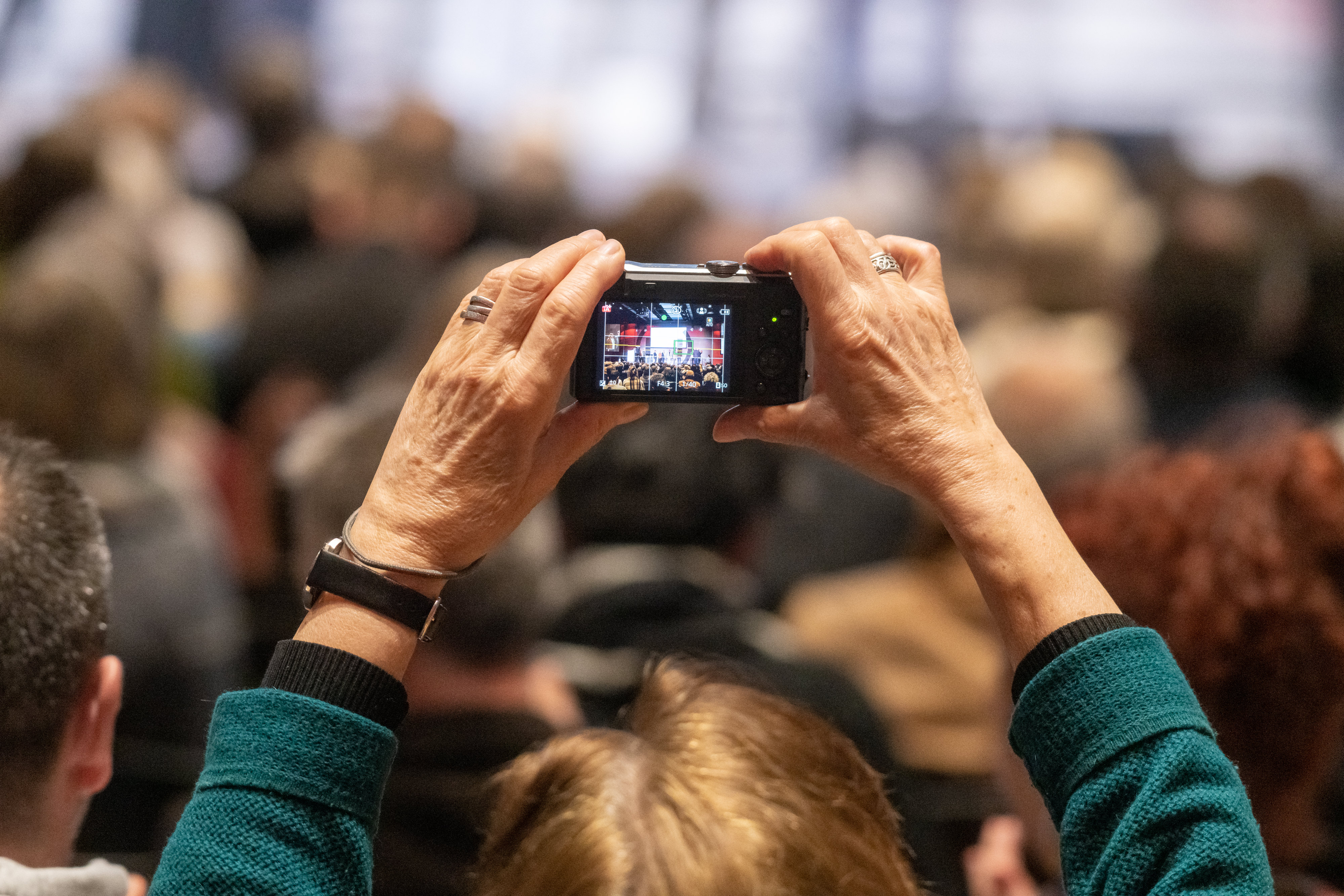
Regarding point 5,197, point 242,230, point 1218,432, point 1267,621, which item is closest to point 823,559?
point 1218,432

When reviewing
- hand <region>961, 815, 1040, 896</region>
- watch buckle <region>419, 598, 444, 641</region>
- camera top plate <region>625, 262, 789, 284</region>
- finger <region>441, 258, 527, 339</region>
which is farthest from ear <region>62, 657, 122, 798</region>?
hand <region>961, 815, 1040, 896</region>

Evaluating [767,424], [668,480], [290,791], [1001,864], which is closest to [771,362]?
[767,424]

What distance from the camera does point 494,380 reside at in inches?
42.9

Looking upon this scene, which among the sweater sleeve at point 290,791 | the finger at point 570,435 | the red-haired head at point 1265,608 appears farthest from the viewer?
the red-haired head at point 1265,608

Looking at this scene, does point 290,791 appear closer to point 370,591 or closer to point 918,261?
point 370,591

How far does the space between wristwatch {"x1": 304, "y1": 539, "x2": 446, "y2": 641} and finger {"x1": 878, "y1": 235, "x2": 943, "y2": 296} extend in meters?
0.56

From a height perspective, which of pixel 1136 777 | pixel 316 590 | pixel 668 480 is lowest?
pixel 668 480

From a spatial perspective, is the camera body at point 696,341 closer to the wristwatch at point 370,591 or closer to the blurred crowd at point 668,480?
the blurred crowd at point 668,480

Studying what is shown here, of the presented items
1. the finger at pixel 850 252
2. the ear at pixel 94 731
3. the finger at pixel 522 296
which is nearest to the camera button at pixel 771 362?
the finger at pixel 850 252

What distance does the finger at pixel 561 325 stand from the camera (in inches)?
42.8

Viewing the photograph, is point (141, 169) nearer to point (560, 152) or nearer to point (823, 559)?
point (560, 152)

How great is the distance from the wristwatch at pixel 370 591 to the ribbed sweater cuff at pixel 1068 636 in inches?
20.0

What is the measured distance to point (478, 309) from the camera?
→ 1.14 m

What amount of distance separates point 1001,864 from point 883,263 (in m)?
0.80
